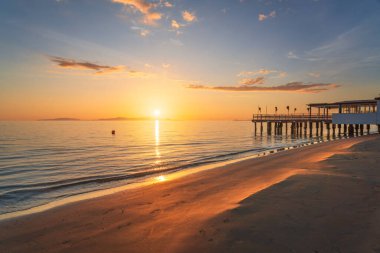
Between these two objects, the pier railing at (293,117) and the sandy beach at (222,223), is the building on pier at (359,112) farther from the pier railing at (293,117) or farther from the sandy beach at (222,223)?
the sandy beach at (222,223)

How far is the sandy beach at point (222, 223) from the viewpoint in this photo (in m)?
4.90

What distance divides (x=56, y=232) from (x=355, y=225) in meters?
6.64

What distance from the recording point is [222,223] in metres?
5.88

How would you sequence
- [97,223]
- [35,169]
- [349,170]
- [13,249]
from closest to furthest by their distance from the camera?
[13,249], [97,223], [349,170], [35,169]

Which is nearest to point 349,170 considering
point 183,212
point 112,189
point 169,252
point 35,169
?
point 183,212

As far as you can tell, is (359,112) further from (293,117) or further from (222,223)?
(222,223)

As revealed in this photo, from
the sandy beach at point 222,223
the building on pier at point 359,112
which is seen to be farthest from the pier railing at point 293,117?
the sandy beach at point 222,223

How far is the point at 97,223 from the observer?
7.17m

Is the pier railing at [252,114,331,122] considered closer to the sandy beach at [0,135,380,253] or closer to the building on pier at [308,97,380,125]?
the building on pier at [308,97,380,125]

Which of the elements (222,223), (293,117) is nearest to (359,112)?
(293,117)

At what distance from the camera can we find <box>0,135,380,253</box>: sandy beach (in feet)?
16.1

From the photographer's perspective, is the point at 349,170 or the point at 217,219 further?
the point at 349,170

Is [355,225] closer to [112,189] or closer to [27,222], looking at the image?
[27,222]

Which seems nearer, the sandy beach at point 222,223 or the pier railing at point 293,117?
the sandy beach at point 222,223
